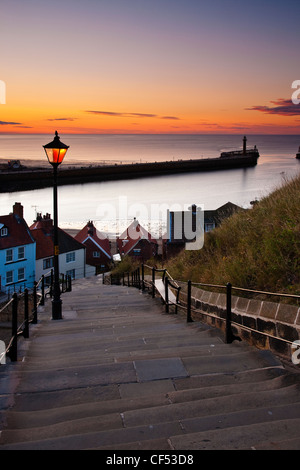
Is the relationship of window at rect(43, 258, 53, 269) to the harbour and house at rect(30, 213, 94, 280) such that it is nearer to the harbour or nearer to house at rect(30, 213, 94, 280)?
house at rect(30, 213, 94, 280)

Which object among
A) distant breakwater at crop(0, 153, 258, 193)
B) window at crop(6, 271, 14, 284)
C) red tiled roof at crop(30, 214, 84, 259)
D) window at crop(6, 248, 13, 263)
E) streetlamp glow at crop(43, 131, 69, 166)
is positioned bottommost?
window at crop(6, 271, 14, 284)

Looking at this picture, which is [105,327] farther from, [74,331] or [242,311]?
[242,311]

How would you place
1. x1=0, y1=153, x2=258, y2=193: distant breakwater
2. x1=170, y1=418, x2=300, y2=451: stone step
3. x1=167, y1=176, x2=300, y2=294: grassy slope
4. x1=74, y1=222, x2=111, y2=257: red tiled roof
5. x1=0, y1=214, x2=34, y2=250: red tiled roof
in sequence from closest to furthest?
x1=170, y1=418, x2=300, y2=451: stone step, x1=167, y1=176, x2=300, y2=294: grassy slope, x1=0, y1=214, x2=34, y2=250: red tiled roof, x1=74, y1=222, x2=111, y2=257: red tiled roof, x1=0, y1=153, x2=258, y2=193: distant breakwater

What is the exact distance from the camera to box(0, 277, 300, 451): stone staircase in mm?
3096

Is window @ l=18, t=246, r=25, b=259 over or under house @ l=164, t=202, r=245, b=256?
under

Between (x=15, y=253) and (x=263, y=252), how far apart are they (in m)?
32.9

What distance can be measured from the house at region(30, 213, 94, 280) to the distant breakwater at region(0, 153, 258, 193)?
5566 cm

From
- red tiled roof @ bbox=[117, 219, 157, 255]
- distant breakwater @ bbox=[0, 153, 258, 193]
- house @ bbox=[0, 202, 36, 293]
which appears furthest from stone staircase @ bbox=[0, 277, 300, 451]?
distant breakwater @ bbox=[0, 153, 258, 193]

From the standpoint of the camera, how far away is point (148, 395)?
13.6 feet

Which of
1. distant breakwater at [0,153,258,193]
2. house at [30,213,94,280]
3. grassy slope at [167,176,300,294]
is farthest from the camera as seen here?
distant breakwater at [0,153,258,193]

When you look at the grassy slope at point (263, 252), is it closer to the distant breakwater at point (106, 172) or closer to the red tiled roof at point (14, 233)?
the red tiled roof at point (14, 233)

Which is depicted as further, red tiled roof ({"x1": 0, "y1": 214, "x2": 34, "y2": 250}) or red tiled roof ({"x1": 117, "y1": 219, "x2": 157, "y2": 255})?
red tiled roof ({"x1": 117, "y1": 219, "x2": 157, "y2": 255})

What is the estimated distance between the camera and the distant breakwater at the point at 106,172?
3844 inches

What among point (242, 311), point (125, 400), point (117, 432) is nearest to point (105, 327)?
point (242, 311)
